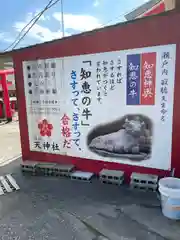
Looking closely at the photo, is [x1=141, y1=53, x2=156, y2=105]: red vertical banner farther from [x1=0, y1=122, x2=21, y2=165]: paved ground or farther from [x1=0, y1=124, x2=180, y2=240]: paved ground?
[x1=0, y1=122, x2=21, y2=165]: paved ground

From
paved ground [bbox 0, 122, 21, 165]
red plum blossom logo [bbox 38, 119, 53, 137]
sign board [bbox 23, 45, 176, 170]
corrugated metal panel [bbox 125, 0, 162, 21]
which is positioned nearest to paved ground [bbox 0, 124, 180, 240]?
sign board [bbox 23, 45, 176, 170]

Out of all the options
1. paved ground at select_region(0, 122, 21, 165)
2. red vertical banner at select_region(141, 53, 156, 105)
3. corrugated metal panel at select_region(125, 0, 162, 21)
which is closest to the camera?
red vertical banner at select_region(141, 53, 156, 105)

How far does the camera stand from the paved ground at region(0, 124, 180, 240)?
2102 millimetres

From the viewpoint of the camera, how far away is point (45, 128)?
12.2ft

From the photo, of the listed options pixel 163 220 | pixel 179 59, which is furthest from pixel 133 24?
pixel 163 220

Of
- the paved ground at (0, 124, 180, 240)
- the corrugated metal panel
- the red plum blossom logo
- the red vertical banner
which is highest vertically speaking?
the corrugated metal panel

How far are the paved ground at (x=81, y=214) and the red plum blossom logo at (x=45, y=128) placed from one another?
87 cm

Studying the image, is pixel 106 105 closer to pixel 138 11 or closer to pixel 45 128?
pixel 45 128

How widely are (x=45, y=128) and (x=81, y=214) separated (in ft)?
5.69

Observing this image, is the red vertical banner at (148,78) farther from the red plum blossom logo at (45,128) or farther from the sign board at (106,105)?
the red plum blossom logo at (45,128)

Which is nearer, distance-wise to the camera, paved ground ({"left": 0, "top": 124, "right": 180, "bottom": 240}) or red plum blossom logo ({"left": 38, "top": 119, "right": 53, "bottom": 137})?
paved ground ({"left": 0, "top": 124, "right": 180, "bottom": 240})

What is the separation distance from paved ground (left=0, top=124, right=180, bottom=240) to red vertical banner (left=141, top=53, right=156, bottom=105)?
4.27 ft

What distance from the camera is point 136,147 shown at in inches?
120

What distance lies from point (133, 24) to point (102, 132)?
1.58 meters
